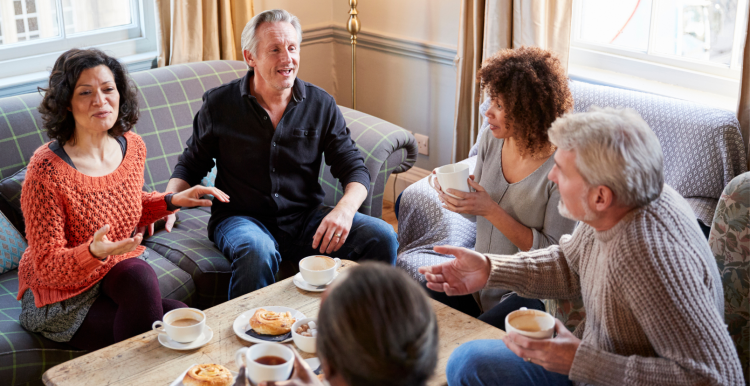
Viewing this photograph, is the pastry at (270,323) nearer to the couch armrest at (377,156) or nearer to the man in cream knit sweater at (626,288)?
the man in cream knit sweater at (626,288)

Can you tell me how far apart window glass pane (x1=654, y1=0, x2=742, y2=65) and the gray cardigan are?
4.14 ft

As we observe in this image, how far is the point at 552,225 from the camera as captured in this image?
188 centimetres

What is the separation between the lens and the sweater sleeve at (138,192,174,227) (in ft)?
7.05

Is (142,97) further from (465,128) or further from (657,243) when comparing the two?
(657,243)

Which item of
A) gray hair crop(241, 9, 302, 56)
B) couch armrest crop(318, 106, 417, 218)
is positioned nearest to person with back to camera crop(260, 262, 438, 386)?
gray hair crop(241, 9, 302, 56)

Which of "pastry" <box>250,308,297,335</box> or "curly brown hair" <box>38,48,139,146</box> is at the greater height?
"curly brown hair" <box>38,48,139,146</box>

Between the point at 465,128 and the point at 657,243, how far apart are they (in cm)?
211

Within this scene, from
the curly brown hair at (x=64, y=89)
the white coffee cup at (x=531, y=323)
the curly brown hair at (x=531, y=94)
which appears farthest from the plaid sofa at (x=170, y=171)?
the white coffee cup at (x=531, y=323)

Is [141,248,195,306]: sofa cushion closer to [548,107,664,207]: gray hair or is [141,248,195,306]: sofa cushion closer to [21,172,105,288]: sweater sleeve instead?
[21,172,105,288]: sweater sleeve

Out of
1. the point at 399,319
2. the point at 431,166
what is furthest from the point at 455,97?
the point at 399,319

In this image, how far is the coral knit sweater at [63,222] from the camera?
179 cm

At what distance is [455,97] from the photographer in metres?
3.44

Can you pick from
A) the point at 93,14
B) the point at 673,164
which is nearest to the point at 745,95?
the point at 673,164

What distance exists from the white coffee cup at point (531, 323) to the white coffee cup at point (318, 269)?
0.57 m
